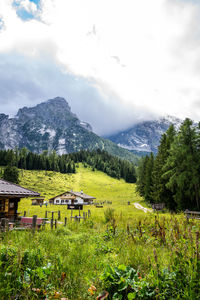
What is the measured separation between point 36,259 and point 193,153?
27.9 metres

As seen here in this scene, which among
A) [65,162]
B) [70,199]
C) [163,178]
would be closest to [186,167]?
[163,178]

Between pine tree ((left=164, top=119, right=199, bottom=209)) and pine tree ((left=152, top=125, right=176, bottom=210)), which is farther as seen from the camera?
pine tree ((left=152, top=125, right=176, bottom=210))

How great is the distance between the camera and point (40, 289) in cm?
383

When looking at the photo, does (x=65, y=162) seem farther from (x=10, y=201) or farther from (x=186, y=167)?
(x=10, y=201)

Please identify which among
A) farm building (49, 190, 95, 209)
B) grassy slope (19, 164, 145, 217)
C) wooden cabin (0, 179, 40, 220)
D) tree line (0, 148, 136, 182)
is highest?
tree line (0, 148, 136, 182)

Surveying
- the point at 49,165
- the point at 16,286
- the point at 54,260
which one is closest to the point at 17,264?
the point at 16,286

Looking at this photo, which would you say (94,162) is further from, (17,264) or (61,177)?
(17,264)

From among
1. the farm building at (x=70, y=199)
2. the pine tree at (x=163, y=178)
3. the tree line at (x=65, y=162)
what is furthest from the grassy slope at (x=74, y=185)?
the pine tree at (x=163, y=178)

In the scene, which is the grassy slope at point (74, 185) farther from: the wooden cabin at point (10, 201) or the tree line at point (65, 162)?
the wooden cabin at point (10, 201)

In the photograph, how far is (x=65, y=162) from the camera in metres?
135

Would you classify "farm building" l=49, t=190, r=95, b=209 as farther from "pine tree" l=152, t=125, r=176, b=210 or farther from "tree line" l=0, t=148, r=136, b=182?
"pine tree" l=152, t=125, r=176, b=210

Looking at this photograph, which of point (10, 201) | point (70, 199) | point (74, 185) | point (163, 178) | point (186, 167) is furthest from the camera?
point (74, 185)

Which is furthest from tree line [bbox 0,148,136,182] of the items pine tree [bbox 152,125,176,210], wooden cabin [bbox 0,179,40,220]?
wooden cabin [bbox 0,179,40,220]

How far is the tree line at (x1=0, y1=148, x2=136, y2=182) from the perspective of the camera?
397ft
